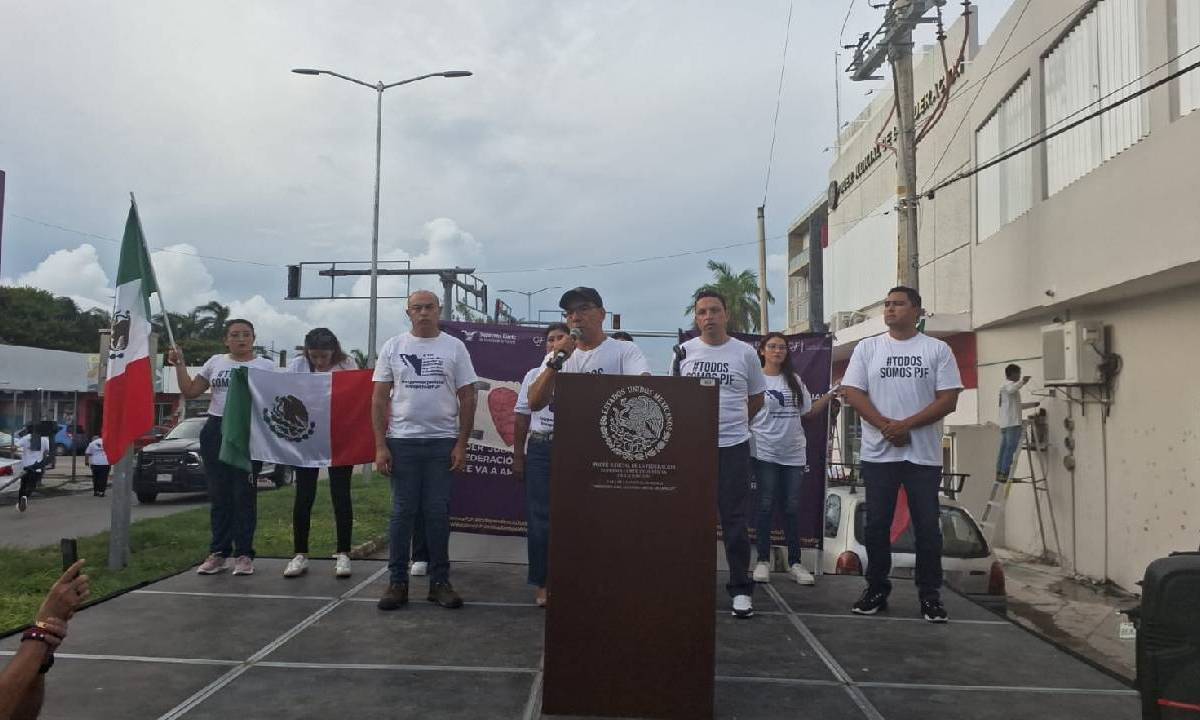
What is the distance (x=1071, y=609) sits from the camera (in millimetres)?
10102

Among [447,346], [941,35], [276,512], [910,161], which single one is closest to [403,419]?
[447,346]

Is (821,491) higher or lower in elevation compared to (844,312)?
lower

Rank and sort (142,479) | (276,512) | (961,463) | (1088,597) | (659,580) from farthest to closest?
(142,479) < (961,463) < (276,512) < (1088,597) < (659,580)

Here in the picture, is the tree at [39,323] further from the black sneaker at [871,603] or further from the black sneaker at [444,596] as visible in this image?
the black sneaker at [871,603]

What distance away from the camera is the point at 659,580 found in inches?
136

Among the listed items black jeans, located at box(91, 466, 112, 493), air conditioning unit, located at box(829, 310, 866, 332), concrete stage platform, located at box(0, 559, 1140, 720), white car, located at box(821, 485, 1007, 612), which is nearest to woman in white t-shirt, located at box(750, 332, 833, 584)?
concrete stage platform, located at box(0, 559, 1140, 720)

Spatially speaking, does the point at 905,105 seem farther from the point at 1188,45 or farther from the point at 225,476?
the point at 225,476

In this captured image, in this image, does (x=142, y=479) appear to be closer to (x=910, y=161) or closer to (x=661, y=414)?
(x=910, y=161)

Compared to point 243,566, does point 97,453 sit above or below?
above

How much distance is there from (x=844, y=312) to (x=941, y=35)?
11920mm

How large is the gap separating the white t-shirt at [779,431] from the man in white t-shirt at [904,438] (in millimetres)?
1029

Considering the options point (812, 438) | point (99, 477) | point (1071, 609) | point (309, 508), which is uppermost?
point (812, 438)

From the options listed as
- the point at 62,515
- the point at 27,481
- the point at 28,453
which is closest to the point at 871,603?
the point at 62,515

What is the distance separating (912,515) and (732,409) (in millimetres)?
1231
